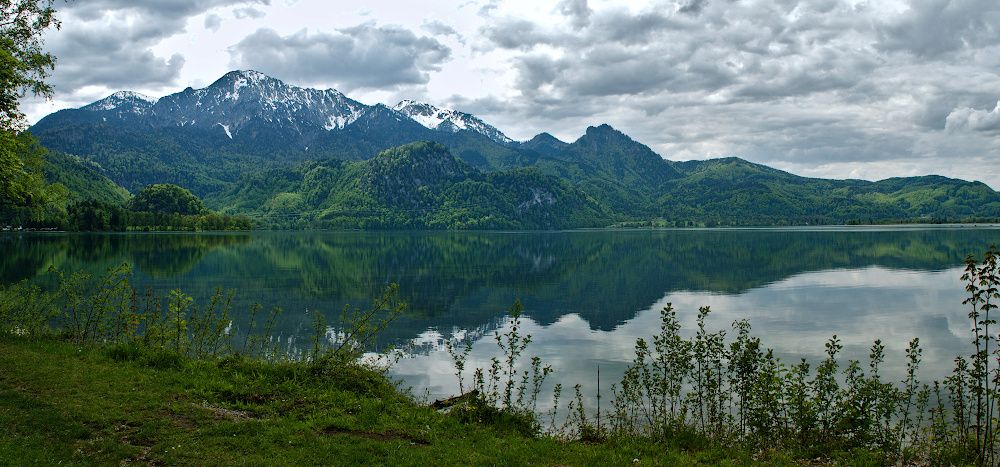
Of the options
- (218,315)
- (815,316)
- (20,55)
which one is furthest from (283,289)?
(815,316)

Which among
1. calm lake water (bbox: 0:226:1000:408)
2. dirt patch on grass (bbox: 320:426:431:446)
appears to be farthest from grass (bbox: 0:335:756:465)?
calm lake water (bbox: 0:226:1000:408)

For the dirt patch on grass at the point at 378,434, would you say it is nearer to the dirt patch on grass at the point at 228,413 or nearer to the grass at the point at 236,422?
the grass at the point at 236,422

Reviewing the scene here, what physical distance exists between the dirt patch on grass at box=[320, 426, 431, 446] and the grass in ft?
0.10

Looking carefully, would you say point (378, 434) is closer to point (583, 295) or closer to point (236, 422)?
point (236, 422)

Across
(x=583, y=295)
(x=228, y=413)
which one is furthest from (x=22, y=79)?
(x=583, y=295)

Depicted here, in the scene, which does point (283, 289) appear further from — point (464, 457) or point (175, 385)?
point (464, 457)

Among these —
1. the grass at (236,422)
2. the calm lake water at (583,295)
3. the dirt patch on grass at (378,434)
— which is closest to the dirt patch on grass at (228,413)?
the grass at (236,422)

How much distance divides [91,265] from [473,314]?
68309 mm

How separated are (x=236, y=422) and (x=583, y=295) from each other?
2142 inches

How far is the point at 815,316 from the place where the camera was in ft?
171

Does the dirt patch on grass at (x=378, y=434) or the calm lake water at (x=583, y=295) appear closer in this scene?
the dirt patch on grass at (x=378, y=434)

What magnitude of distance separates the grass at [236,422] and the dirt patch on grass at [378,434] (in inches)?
1.2

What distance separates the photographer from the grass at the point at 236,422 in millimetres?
14883

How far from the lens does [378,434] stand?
17281 millimetres
